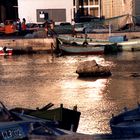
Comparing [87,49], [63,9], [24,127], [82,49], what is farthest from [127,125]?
[63,9]

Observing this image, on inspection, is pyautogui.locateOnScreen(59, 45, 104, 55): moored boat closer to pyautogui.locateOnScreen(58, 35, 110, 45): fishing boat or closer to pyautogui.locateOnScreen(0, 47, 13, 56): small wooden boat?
pyautogui.locateOnScreen(58, 35, 110, 45): fishing boat

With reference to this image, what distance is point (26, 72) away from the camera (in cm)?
3747

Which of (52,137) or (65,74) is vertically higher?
(52,137)

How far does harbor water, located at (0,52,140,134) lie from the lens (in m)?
22.7

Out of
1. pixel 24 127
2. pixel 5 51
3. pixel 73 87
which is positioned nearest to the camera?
pixel 24 127

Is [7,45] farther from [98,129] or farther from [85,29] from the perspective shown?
[98,129]

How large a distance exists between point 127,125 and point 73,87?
611 inches

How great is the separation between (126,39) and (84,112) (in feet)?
101

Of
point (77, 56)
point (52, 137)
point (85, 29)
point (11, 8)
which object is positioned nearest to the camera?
point (52, 137)

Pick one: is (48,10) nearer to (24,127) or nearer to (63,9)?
(63,9)

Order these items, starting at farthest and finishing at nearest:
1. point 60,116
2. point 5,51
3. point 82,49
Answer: point 5,51, point 82,49, point 60,116

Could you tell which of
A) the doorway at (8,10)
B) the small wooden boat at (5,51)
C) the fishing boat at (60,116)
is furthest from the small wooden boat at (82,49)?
the doorway at (8,10)

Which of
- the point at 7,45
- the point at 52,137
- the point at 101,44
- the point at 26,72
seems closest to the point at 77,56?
the point at 101,44

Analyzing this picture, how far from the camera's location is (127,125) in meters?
14.5
